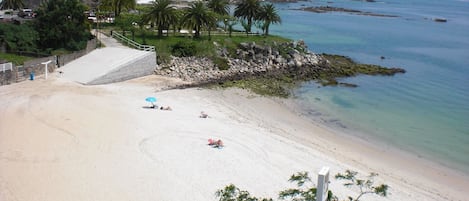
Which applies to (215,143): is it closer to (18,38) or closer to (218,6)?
(18,38)

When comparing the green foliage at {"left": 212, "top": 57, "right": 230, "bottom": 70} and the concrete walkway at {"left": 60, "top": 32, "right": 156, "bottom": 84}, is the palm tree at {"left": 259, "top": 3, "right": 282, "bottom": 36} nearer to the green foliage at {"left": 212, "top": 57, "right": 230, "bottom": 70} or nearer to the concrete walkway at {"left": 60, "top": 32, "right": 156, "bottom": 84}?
the green foliage at {"left": 212, "top": 57, "right": 230, "bottom": 70}

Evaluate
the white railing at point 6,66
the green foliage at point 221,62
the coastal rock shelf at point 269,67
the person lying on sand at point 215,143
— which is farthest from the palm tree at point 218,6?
the person lying on sand at point 215,143

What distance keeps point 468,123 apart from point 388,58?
28.6m

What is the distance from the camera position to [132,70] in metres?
39.8

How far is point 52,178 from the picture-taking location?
20.5 metres

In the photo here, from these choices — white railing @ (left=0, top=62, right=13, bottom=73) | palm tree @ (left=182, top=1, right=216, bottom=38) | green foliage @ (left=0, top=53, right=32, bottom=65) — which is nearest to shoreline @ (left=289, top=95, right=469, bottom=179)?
palm tree @ (left=182, top=1, right=216, bottom=38)

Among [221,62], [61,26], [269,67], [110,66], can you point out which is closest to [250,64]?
[269,67]

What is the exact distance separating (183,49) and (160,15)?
507 cm

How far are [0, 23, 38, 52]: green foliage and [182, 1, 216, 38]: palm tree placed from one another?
14.6m

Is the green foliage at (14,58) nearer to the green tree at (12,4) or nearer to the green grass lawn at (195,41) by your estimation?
the green grass lawn at (195,41)

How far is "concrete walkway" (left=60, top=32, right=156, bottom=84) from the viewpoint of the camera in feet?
122

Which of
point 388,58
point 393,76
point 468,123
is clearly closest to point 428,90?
point 393,76

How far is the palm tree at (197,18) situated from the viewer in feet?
163

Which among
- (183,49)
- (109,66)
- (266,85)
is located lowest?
(266,85)
